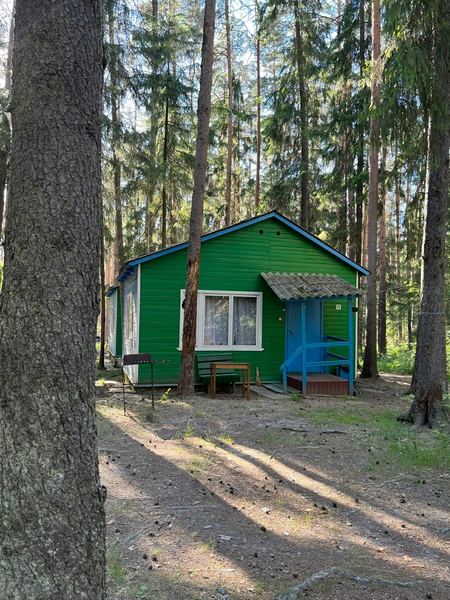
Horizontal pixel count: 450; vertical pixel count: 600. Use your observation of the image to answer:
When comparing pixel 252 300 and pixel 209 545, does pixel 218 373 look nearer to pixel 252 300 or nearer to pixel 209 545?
pixel 252 300

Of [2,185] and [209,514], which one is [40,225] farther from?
[2,185]

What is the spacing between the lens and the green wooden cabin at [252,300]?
10.9 meters

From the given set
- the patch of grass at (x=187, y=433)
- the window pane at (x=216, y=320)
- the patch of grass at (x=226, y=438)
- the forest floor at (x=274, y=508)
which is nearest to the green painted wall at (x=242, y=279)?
the window pane at (x=216, y=320)

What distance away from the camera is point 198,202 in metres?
9.66

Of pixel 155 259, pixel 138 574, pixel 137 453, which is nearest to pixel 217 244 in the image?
pixel 155 259

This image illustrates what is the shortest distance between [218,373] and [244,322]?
182 cm

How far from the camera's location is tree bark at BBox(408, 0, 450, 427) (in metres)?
6.96

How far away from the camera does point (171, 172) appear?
17188 millimetres

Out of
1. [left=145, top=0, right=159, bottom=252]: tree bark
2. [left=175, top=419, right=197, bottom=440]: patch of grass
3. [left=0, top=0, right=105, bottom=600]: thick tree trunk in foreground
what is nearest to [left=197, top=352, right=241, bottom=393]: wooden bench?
[left=175, top=419, right=197, bottom=440]: patch of grass

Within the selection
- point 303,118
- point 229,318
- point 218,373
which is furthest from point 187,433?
point 303,118

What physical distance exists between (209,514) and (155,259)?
7.88m

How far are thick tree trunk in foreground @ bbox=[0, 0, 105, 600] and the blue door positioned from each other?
1043cm

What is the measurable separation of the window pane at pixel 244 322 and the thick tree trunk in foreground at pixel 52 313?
9659 millimetres

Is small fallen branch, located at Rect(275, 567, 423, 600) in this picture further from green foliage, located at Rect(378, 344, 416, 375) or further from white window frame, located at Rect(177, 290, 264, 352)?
green foliage, located at Rect(378, 344, 416, 375)
